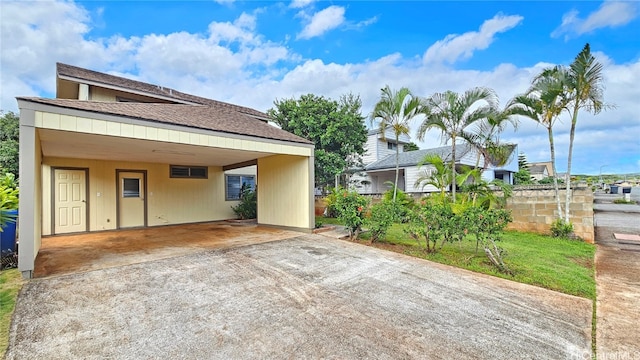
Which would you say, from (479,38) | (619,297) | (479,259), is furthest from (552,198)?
(479,38)

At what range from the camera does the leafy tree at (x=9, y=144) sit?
10588 mm

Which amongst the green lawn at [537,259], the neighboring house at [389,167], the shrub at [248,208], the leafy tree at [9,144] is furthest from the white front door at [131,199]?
the neighboring house at [389,167]

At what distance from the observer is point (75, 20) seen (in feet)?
28.6

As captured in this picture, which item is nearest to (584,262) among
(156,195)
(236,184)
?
(236,184)

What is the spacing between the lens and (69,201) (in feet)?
26.2

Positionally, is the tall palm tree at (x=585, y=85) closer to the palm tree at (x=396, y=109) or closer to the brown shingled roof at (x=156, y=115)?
the palm tree at (x=396, y=109)

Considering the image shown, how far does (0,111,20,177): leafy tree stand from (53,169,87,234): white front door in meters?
3.08

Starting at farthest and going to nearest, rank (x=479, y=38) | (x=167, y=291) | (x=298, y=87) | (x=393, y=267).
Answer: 1. (x=298, y=87)
2. (x=479, y=38)
3. (x=393, y=267)
4. (x=167, y=291)

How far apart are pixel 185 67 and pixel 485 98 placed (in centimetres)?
1255

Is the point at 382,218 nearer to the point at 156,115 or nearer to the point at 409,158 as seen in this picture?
the point at 156,115

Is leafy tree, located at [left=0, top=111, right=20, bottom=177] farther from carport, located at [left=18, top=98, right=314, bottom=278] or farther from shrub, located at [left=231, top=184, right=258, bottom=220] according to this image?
shrub, located at [left=231, top=184, right=258, bottom=220]

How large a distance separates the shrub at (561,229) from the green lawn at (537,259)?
33 cm

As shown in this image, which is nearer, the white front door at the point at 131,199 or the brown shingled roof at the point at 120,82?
the brown shingled roof at the point at 120,82

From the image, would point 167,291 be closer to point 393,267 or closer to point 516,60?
point 393,267
